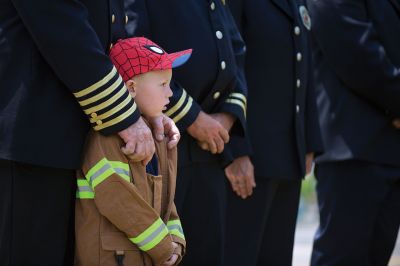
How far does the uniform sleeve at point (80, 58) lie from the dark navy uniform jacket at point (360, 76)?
2.01 meters

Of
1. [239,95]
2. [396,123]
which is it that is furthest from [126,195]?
[396,123]

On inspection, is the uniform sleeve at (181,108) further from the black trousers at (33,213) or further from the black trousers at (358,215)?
the black trousers at (358,215)

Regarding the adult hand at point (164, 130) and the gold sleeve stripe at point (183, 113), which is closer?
the adult hand at point (164, 130)

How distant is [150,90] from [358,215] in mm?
1916

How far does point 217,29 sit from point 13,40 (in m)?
1.13

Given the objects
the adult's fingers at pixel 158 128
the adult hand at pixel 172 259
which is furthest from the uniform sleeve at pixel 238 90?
the adult hand at pixel 172 259

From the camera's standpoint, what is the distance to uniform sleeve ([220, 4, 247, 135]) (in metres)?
3.47

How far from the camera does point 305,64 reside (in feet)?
13.3

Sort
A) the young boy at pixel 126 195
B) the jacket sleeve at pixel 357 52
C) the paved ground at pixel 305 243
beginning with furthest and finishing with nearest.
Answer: the paved ground at pixel 305 243
the jacket sleeve at pixel 357 52
the young boy at pixel 126 195

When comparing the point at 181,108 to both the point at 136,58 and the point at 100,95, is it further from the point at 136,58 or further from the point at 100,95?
the point at 100,95

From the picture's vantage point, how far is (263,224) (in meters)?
3.90

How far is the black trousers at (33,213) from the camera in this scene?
247 centimetres

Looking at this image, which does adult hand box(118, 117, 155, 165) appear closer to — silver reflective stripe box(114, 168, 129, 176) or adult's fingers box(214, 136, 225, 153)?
silver reflective stripe box(114, 168, 129, 176)

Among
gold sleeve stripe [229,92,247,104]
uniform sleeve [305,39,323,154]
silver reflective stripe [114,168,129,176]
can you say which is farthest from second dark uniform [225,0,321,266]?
silver reflective stripe [114,168,129,176]
